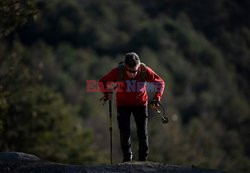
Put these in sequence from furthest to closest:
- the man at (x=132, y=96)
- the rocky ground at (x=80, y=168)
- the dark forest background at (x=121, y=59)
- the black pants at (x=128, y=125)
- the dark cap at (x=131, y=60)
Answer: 1. the dark forest background at (x=121, y=59)
2. the black pants at (x=128, y=125)
3. the man at (x=132, y=96)
4. the dark cap at (x=131, y=60)
5. the rocky ground at (x=80, y=168)

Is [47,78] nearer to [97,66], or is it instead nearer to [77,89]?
[77,89]

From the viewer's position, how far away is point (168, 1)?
128 meters

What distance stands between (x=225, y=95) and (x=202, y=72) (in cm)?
948

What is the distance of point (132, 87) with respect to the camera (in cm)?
1144

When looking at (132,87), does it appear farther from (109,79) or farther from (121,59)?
(121,59)

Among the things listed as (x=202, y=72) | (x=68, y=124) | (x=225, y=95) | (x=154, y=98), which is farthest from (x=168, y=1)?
(x=154, y=98)

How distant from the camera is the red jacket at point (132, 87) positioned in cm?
1142

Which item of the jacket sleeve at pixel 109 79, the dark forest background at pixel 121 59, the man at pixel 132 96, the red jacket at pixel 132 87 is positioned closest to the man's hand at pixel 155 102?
the man at pixel 132 96

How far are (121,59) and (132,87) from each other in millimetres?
100432

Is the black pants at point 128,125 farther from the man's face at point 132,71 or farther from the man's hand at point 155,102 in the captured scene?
the man's face at point 132,71

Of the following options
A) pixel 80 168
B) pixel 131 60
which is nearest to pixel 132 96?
pixel 131 60

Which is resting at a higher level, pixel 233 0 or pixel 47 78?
pixel 233 0

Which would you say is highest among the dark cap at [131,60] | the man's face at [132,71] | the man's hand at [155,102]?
the dark cap at [131,60]

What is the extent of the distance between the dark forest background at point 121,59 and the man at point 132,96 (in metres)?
6.46
